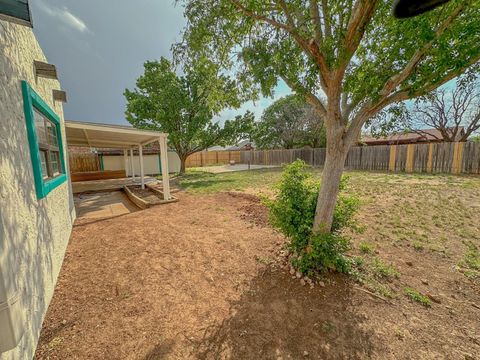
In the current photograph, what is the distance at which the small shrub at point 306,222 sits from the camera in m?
2.66

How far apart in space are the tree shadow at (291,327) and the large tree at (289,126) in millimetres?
18814

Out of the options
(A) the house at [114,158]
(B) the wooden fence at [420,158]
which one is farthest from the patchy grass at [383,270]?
(A) the house at [114,158]

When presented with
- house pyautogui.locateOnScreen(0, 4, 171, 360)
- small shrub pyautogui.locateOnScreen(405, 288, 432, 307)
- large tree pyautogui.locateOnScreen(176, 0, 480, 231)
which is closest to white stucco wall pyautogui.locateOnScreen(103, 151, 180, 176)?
house pyautogui.locateOnScreen(0, 4, 171, 360)

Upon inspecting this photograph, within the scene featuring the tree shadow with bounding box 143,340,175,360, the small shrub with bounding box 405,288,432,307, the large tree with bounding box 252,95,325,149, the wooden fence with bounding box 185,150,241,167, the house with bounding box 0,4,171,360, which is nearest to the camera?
the house with bounding box 0,4,171,360

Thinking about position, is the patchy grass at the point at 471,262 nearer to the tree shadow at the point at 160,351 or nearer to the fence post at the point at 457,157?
the tree shadow at the point at 160,351

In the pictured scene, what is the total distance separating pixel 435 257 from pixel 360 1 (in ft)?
12.3

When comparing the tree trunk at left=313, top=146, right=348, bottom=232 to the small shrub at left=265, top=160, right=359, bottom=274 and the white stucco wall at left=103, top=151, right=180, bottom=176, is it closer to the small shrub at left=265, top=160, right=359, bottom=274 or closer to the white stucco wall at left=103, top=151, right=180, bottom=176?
the small shrub at left=265, top=160, right=359, bottom=274

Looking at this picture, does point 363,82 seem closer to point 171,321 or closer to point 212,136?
point 171,321

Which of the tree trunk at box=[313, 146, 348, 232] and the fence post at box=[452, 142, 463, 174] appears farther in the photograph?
the fence post at box=[452, 142, 463, 174]

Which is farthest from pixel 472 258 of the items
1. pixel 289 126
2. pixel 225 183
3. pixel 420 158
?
pixel 289 126

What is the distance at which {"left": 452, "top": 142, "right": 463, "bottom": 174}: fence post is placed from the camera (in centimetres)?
1103

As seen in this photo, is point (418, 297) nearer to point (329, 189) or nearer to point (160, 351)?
point (329, 189)

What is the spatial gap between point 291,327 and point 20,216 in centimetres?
268

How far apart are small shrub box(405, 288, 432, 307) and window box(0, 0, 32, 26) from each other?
437 cm
